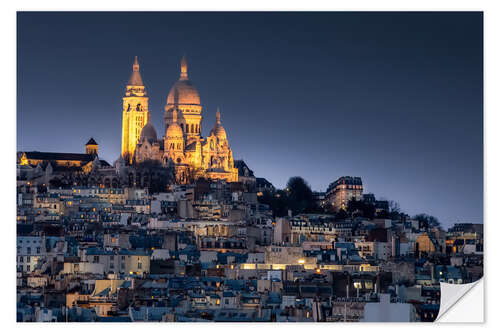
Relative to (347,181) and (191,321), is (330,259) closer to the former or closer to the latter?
(347,181)

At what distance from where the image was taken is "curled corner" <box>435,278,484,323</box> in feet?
76.6

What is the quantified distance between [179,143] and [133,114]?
13.8 ft

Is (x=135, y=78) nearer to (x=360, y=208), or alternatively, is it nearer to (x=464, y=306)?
(x=360, y=208)

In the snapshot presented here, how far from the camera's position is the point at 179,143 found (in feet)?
198

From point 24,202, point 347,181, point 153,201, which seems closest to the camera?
point 347,181

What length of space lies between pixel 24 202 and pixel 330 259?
34.7 ft

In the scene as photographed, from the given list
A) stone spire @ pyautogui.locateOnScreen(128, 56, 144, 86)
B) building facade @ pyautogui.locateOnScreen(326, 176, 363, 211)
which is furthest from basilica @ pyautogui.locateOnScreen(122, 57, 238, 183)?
stone spire @ pyautogui.locateOnScreen(128, 56, 144, 86)

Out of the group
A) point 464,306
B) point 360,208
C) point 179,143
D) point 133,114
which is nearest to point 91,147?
point 360,208

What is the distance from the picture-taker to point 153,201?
169 feet

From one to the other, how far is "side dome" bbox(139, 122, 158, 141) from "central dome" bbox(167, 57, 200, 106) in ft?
4.09
